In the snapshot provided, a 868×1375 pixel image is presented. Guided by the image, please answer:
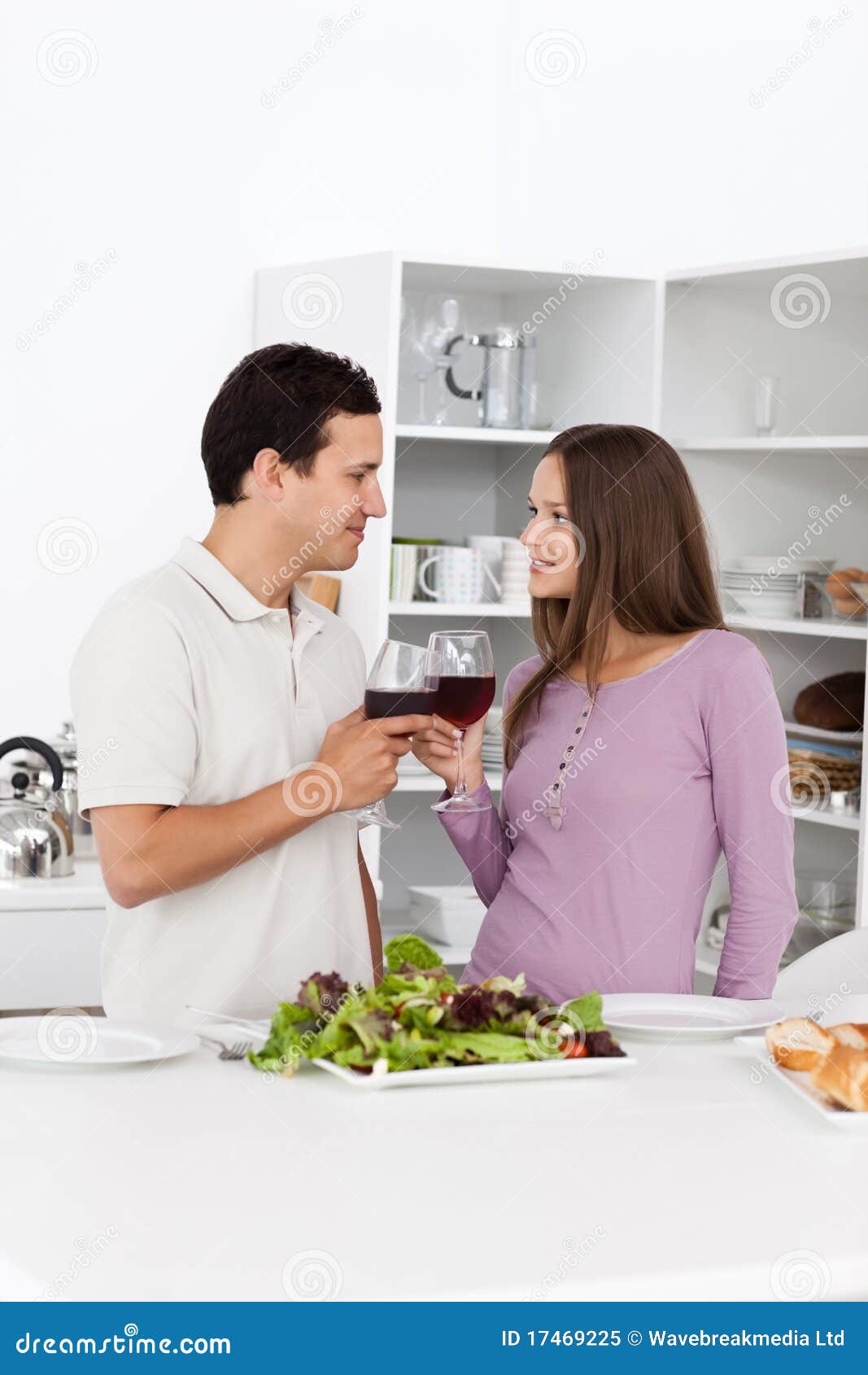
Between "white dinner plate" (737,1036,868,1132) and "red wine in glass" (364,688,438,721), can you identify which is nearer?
"white dinner plate" (737,1036,868,1132)

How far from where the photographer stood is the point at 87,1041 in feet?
4.54

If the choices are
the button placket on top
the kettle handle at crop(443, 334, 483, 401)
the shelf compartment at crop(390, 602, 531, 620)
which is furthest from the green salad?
the kettle handle at crop(443, 334, 483, 401)

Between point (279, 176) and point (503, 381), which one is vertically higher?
point (279, 176)

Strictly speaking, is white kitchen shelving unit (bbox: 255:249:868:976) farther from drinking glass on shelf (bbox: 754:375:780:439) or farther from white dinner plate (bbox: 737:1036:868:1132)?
white dinner plate (bbox: 737:1036:868:1132)

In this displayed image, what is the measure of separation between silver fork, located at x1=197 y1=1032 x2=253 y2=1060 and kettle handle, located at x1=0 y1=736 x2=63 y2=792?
4.59ft

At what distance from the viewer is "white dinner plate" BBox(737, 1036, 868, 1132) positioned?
1.22 metres

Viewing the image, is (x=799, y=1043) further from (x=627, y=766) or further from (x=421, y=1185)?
(x=627, y=766)

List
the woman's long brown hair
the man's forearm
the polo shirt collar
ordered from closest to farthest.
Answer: the man's forearm, the polo shirt collar, the woman's long brown hair

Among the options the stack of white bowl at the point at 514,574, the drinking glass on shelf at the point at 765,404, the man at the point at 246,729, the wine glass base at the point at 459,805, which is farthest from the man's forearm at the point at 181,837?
the drinking glass on shelf at the point at 765,404

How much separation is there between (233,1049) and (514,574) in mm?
2310

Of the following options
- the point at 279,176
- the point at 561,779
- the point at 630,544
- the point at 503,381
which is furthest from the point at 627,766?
the point at 279,176

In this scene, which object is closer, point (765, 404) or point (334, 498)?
point (334, 498)
